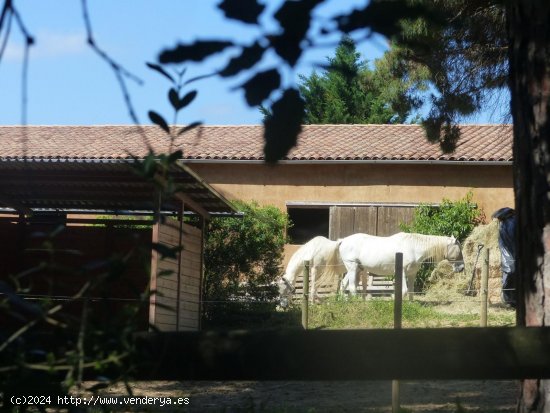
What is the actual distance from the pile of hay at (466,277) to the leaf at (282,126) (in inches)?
547

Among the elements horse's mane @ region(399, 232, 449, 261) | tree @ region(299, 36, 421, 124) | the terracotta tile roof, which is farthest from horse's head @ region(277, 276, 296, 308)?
the terracotta tile roof

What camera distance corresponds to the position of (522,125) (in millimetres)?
3521

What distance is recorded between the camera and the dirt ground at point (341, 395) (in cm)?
783

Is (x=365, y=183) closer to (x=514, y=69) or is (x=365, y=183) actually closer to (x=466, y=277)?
(x=466, y=277)

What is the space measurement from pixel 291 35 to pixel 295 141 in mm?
185

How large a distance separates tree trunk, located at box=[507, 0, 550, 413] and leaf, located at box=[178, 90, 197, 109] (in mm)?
1892

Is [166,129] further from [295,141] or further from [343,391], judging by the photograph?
[343,391]

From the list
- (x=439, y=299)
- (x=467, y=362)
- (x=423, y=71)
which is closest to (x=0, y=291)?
(x=467, y=362)

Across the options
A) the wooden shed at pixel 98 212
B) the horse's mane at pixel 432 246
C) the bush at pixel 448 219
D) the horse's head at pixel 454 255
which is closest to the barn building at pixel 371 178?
the bush at pixel 448 219

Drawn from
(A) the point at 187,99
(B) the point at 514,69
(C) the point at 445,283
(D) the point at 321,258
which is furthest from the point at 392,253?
(A) the point at 187,99

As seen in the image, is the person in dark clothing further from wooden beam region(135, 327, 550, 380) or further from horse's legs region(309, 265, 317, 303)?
wooden beam region(135, 327, 550, 380)

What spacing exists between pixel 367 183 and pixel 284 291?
22.1 feet

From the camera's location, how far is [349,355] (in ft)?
6.54

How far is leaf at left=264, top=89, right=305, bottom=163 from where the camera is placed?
5.28 ft
